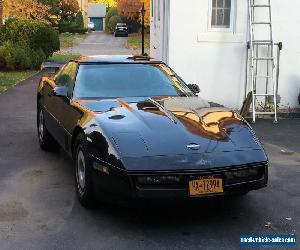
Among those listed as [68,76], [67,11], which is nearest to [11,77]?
[68,76]

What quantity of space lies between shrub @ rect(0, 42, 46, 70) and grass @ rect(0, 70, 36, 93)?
1.13 ft

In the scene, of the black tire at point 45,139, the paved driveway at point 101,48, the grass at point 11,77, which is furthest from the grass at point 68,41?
the black tire at point 45,139

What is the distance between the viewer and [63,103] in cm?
631

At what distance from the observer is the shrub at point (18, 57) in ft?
64.4

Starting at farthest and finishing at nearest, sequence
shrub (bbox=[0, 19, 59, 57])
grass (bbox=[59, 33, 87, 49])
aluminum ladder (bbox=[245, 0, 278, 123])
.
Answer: grass (bbox=[59, 33, 87, 49]), shrub (bbox=[0, 19, 59, 57]), aluminum ladder (bbox=[245, 0, 278, 123])

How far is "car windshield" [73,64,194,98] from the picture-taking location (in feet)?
20.2

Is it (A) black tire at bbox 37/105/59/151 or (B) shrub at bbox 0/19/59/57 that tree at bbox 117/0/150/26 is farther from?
(A) black tire at bbox 37/105/59/151

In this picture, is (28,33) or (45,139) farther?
(28,33)

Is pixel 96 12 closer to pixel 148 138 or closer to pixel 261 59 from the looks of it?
pixel 261 59

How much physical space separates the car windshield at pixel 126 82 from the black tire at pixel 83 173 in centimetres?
96

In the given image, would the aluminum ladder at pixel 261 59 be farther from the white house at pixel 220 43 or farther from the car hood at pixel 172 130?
the car hood at pixel 172 130

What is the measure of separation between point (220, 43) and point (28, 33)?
12.5m

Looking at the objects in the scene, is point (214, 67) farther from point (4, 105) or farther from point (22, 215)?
point (22, 215)

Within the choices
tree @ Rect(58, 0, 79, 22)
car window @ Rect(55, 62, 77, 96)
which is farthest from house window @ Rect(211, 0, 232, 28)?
tree @ Rect(58, 0, 79, 22)
